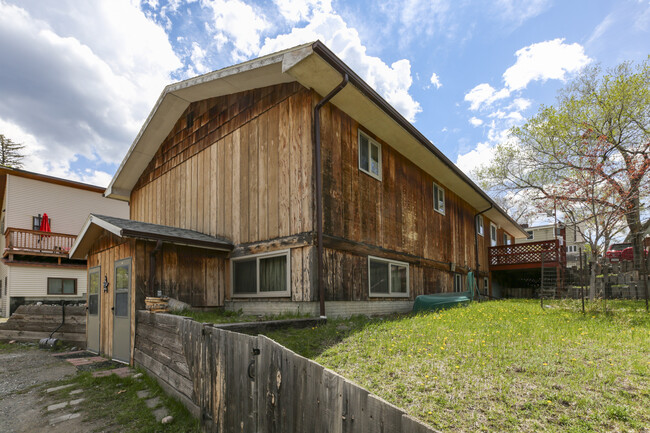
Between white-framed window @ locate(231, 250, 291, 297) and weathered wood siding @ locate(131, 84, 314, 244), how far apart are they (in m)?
0.48

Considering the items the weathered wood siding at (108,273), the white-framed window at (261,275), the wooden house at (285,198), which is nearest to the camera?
the wooden house at (285,198)

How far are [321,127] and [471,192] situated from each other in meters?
9.24

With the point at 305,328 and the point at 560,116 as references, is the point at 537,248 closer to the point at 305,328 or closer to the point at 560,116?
the point at 560,116

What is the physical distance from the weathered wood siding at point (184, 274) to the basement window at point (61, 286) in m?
16.5

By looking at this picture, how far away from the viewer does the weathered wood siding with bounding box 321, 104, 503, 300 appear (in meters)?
7.93

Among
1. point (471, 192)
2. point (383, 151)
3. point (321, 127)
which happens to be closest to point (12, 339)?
point (321, 127)

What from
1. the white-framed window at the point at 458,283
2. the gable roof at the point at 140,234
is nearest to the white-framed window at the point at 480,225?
the white-framed window at the point at 458,283

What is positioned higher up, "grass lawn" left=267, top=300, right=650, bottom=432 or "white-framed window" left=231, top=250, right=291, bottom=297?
"white-framed window" left=231, top=250, right=291, bottom=297

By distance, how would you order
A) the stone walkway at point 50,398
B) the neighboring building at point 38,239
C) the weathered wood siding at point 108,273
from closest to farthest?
the stone walkway at point 50,398, the weathered wood siding at point 108,273, the neighboring building at point 38,239

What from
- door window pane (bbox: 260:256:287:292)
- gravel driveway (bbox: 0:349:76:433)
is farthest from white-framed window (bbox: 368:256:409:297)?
gravel driveway (bbox: 0:349:76:433)

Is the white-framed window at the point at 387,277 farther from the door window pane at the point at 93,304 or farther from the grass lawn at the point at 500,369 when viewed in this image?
the door window pane at the point at 93,304

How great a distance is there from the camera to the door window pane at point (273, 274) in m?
7.95

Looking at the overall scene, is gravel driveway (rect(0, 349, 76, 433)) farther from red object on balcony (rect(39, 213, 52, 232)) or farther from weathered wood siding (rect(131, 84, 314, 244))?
red object on balcony (rect(39, 213, 52, 232))

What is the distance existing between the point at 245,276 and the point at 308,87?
4.58 meters
